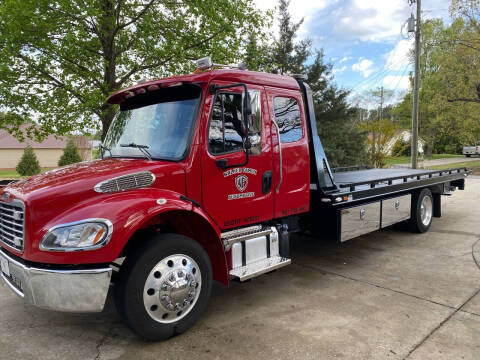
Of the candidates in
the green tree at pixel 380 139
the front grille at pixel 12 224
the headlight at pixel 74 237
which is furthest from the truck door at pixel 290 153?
the green tree at pixel 380 139

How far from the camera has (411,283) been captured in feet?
14.9

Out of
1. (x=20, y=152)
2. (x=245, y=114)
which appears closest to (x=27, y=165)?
(x=20, y=152)

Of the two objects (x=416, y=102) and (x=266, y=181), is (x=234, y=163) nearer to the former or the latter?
(x=266, y=181)

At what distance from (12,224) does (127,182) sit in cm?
103

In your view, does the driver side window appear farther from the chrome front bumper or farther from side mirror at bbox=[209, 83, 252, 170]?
the chrome front bumper

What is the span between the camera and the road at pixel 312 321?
3.06 m

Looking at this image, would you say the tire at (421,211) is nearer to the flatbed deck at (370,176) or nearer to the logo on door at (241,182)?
the flatbed deck at (370,176)

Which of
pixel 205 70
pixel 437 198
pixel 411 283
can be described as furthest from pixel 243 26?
pixel 411 283

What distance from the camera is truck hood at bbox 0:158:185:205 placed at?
2.96 m

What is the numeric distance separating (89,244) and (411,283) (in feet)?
12.6

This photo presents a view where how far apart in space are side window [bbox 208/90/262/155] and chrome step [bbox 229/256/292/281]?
1230 mm

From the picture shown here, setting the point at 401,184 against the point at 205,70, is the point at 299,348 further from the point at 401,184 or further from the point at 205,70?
the point at 401,184

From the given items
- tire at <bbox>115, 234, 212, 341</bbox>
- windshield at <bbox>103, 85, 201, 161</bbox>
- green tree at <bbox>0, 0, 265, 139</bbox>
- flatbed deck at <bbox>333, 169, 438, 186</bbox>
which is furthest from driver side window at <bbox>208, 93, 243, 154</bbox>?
green tree at <bbox>0, 0, 265, 139</bbox>

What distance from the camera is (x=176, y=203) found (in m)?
3.22
